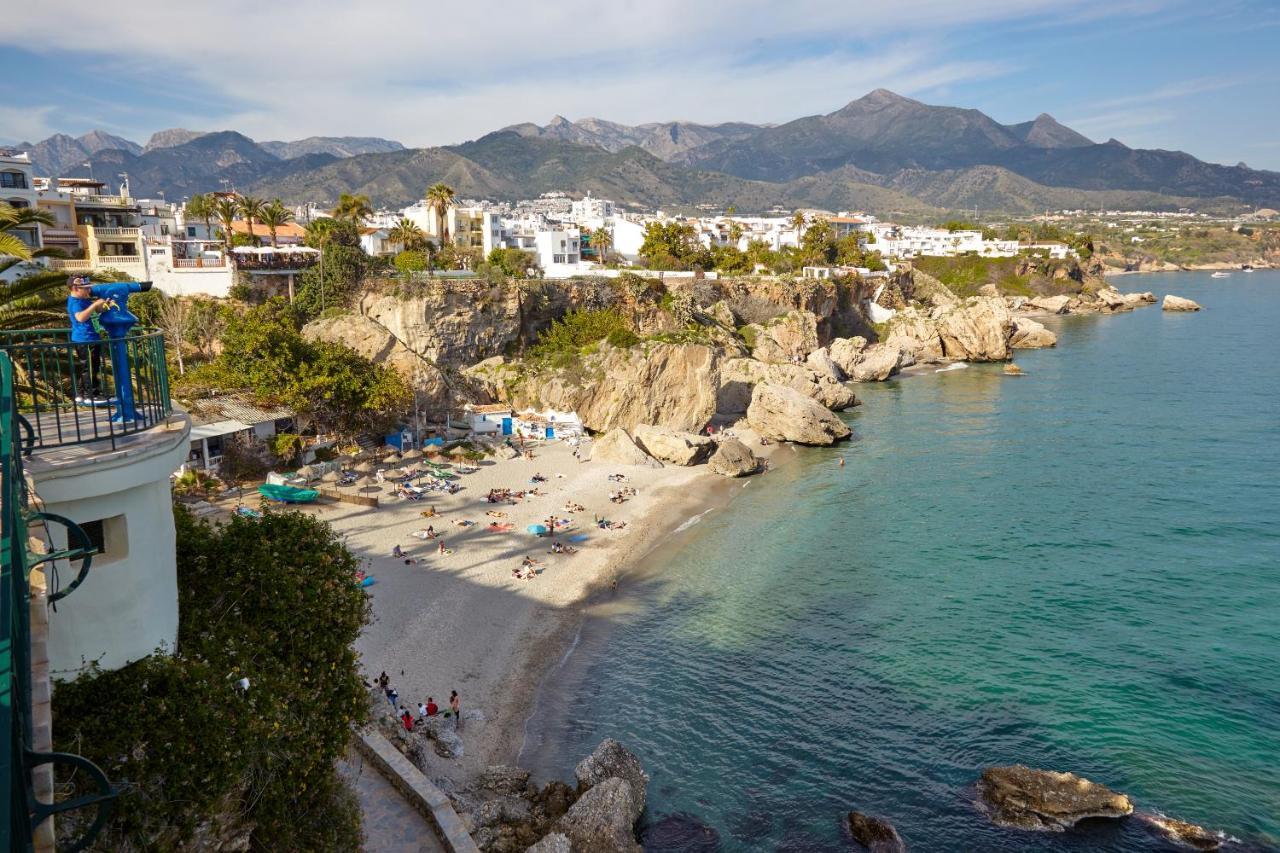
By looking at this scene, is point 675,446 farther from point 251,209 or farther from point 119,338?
point 251,209

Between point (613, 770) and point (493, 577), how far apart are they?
1199 cm

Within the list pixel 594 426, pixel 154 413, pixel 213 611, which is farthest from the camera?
pixel 594 426

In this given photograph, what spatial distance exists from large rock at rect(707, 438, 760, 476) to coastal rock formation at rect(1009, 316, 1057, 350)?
2223 inches

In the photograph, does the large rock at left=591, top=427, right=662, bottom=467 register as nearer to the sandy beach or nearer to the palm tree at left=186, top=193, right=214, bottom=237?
the sandy beach

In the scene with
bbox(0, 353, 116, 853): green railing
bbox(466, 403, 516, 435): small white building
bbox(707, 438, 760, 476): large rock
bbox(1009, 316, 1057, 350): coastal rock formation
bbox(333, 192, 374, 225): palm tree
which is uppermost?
bbox(333, 192, 374, 225): palm tree

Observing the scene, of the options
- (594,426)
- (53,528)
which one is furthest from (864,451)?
(53,528)

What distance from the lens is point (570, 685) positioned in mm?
22266

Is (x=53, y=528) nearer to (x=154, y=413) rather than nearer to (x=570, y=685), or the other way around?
(x=154, y=413)

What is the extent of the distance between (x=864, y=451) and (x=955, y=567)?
665 inches

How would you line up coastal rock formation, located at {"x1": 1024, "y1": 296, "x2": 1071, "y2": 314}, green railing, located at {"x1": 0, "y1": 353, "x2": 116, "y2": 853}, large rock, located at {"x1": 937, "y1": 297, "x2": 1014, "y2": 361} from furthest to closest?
coastal rock formation, located at {"x1": 1024, "y1": 296, "x2": 1071, "y2": 314} → large rock, located at {"x1": 937, "y1": 297, "x2": 1014, "y2": 361} → green railing, located at {"x1": 0, "y1": 353, "x2": 116, "y2": 853}

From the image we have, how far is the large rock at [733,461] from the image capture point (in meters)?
41.3

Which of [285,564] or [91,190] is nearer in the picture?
[285,564]

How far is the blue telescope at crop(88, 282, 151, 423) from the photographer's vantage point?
8.18m

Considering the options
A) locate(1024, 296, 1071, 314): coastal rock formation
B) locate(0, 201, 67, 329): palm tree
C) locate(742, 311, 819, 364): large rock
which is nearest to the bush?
locate(0, 201, 67, 329): palm tree
